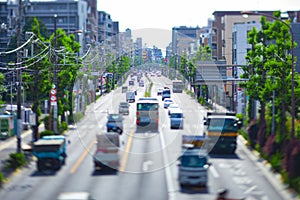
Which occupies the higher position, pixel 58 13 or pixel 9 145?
pixel 58 13

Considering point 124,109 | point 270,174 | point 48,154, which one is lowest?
point 270,174

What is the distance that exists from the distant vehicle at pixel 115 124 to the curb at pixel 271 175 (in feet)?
30.9

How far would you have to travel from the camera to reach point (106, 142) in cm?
3234

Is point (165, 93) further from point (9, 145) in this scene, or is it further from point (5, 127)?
point (9, 145)

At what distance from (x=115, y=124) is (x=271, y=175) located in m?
15.5

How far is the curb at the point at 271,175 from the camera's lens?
25.1 metres

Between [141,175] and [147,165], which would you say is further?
[147,165]

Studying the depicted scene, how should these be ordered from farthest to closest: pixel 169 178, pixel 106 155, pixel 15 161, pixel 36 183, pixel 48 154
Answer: pixel 106 155, pixel 15 161, pixel 48 154, pixel 169 178, pixel 36 183

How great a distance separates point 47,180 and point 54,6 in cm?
9576

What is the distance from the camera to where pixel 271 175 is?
29609mm

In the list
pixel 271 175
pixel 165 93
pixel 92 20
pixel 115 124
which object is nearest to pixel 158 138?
pixel 115 124

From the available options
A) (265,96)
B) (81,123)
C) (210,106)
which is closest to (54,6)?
(210,106)

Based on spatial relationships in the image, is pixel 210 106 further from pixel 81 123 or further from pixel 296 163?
pixel 296 163

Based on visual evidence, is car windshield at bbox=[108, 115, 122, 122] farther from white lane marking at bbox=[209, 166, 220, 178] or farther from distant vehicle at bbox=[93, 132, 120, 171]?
white lane marking at bbox=[209, 166, 220, 178]
